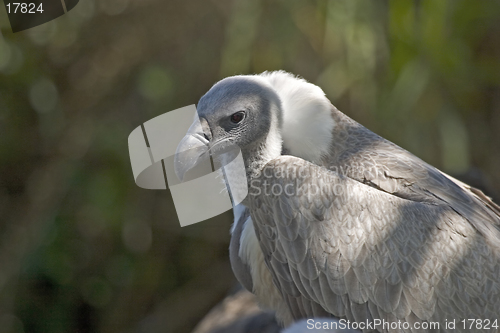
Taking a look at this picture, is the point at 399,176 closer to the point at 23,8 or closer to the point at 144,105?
the point at 144,105

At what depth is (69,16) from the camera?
113 inches

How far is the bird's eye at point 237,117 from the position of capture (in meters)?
1.52

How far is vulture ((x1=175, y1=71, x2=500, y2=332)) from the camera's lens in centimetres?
138

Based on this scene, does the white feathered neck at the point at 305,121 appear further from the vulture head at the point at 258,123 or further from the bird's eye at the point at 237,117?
the bird's eye at the point at 237,117

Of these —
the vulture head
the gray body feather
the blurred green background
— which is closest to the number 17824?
the blurred green background

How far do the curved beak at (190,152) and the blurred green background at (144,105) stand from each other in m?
1.40

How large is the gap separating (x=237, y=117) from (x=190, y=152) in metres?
0.19

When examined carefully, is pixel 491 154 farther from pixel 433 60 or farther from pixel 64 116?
pixel 64 116

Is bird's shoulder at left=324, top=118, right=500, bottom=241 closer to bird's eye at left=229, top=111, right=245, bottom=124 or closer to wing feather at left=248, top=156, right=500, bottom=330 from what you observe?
wing feather at left=248, top=156, right=500, bottom=330

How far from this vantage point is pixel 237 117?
1525 millimetres

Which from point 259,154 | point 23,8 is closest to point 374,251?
point 259,154

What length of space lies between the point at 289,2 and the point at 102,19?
113cm

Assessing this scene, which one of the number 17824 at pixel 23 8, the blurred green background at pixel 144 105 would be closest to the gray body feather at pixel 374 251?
the blurred green background at pixel 144 105

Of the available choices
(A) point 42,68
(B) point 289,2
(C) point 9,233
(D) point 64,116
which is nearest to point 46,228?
(C) point 9,233
